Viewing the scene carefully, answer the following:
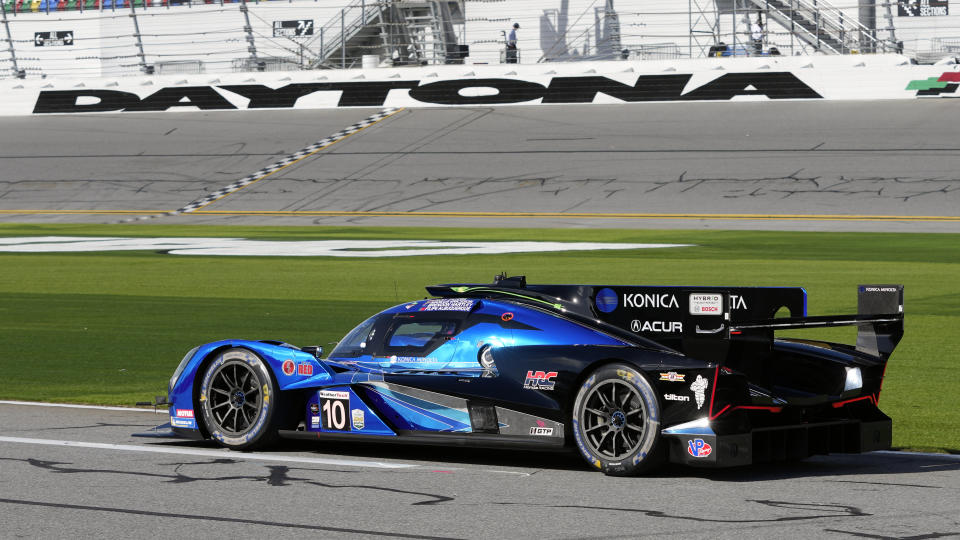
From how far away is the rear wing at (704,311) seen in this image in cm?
741

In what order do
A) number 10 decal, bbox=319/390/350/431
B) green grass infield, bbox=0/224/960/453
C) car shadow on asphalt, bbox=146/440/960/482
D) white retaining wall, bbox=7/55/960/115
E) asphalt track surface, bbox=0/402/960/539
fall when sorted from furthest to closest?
1. white retaining wall, bbox=7/55/960/115
2. green grass infield, bbox=0/224/960/453
3. number 10 decal, bbox=319/390/350/431
4. car shadow on asphalt, bbox=146/440/960/482
5. asphalt track surface, bbox=0/402/960/539

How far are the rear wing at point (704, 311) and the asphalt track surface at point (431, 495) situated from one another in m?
0.75

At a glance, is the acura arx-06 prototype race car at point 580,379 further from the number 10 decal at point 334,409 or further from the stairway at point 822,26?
the stairway at point 822,26

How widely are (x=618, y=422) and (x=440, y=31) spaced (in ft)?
162

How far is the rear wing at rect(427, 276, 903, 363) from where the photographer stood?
7.41 m

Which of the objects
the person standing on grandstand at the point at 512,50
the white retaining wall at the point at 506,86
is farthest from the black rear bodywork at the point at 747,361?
the person standing on grandstand at the point at 512,50

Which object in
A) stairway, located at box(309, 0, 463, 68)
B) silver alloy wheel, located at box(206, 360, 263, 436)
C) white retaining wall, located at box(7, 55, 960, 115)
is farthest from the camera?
stairway, located at box(309, 0, 463, 68)

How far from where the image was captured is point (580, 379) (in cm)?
750

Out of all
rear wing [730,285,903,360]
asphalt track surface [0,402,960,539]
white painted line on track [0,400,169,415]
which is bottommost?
white painted line on track [0,400,169,415]

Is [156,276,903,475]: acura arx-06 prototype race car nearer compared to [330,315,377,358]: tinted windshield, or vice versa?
[156,276,903,475]: acura arx-06 prototype race car

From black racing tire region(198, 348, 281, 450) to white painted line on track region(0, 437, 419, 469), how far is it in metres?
0.10

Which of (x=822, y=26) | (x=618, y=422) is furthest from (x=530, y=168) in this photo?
(x=618, y=422)

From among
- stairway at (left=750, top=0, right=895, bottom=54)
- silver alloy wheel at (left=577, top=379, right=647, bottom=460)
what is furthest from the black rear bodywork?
stairway at (left=750, top=0, right=895, bottom=54)

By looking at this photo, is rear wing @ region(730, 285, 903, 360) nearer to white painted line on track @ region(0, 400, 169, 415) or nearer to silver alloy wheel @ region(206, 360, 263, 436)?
silver alloy wheel @ region(206, 360, 263, 436)
